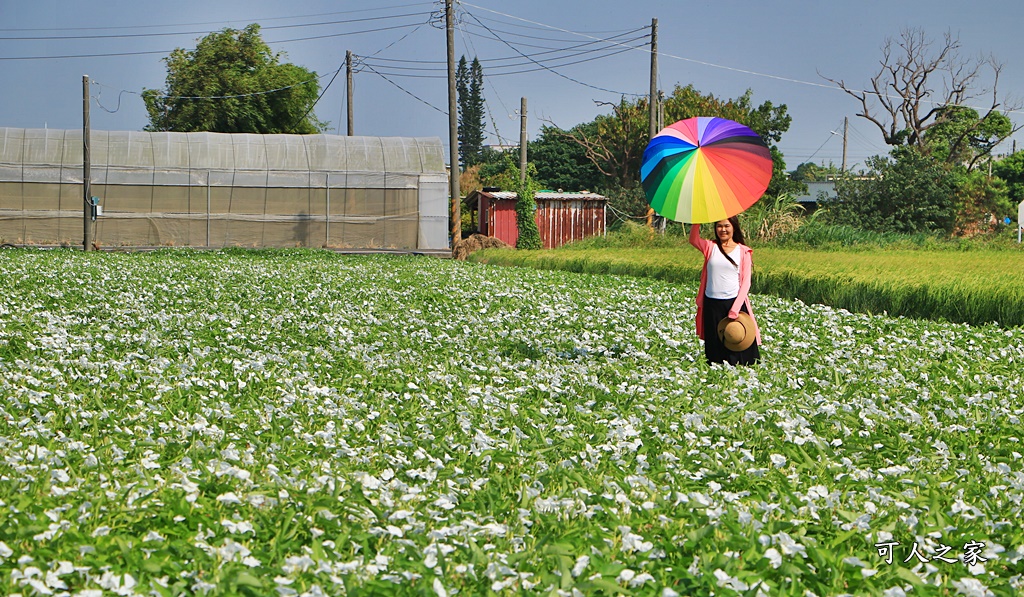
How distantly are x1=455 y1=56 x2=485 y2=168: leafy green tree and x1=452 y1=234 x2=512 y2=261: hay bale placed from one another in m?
62.5

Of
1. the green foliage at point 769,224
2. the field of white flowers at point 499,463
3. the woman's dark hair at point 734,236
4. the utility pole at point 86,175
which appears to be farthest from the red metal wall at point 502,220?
the woman's dark hair at point 734,236

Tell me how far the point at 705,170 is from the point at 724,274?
101 centimetres

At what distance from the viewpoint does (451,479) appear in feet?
16.8

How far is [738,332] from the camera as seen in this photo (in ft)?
28.7

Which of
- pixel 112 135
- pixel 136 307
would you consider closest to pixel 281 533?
pixel 136 307

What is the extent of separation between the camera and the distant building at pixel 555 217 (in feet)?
138

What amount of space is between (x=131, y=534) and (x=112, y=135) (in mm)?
35767

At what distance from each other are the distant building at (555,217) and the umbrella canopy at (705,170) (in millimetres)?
32880

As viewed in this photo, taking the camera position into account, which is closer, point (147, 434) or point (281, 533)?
point (281, 533)

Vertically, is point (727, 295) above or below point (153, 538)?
above

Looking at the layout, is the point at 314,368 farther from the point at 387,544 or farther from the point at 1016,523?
the point at 1016,523

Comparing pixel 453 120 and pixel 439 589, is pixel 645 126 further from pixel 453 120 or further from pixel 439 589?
pixel 439 589

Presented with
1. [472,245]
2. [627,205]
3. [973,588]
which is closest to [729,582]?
[973,588]

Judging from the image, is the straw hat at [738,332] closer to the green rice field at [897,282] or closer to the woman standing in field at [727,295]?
the woman standing in field at [727,295]
